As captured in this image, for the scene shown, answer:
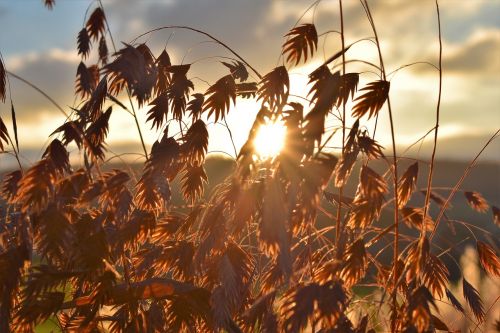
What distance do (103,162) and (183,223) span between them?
1.25ft

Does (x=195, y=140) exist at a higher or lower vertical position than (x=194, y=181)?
higher

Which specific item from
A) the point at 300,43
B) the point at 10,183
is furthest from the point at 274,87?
the point at 10,183

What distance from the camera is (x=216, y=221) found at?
2160mm

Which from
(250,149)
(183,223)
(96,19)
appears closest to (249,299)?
(183,223)

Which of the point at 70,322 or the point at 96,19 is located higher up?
the point at 96,19

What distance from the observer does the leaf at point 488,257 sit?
2.56 metres

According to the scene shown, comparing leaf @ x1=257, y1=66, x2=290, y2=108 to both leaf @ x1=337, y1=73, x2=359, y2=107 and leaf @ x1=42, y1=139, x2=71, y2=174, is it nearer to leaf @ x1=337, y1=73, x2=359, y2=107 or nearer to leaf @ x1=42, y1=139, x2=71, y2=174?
leaf @ x1=337, y1=73, x2=359, y2=107

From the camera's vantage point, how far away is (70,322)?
2582 mm

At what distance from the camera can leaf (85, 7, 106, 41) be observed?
9.66ft

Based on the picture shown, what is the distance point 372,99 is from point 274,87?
1.03 ft

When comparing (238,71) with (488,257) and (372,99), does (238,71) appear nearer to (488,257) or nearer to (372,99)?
(372,99)

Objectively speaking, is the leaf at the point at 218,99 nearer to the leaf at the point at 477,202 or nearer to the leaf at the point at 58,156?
the leaf at the point at 58,156

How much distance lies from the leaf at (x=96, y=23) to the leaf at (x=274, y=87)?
1.10 metres

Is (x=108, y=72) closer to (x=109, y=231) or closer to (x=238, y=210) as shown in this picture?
(x=238, y=210)
